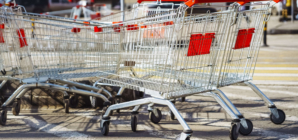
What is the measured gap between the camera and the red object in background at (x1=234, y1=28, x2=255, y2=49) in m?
3.77

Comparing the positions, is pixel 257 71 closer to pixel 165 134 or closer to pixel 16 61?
pixel 165 134

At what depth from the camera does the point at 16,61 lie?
4.46 meters

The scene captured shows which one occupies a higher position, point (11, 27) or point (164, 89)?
point (11, 27)

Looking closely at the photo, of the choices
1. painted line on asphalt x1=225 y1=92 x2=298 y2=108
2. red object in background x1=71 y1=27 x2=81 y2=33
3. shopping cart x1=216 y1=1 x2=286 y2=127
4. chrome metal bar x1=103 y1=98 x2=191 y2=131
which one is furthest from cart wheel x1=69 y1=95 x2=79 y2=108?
painted line on asphalt x1=225 y1=92 x2=298 y2=108

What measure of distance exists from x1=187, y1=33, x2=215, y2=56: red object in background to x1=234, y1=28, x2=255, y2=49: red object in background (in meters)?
0.38

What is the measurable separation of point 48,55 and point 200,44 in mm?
2079

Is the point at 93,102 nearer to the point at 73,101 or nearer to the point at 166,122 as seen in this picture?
the point at 73,101

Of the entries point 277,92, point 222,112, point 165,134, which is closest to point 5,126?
point 165,134

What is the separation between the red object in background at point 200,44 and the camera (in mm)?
3381

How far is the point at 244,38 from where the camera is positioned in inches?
152

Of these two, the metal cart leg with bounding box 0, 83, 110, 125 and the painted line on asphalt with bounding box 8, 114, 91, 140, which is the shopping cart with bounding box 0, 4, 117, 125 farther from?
the painted line on asphalt with bounding box 8, 114, 91, 140

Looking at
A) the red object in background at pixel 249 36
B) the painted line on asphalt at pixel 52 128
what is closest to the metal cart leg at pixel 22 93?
the painted line on asphalt at pixel 52 128

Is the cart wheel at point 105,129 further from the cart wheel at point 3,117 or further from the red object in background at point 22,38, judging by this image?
the red object in background at point 22,38

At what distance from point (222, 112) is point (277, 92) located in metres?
1.57
